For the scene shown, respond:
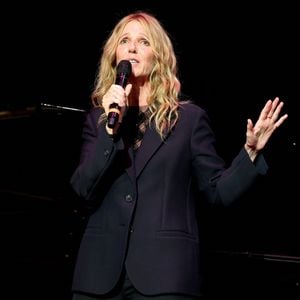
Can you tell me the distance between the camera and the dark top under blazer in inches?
51.6

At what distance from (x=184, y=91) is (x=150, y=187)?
1669mm

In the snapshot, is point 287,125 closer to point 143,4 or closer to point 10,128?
point 143,4

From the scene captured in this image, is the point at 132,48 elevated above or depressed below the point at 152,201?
above

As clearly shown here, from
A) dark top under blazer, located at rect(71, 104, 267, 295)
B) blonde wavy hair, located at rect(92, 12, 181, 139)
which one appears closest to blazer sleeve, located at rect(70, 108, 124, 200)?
dark top under blazer, located at rect(71, 104, 267, 295)

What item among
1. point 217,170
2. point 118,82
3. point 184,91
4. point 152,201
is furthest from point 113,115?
point 184,91

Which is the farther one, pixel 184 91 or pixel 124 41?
pixel 184 91

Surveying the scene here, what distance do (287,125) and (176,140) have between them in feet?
4.72

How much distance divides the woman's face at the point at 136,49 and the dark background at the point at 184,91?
1.02 meters

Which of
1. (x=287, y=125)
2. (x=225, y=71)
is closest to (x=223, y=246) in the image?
(x=287, y=125)

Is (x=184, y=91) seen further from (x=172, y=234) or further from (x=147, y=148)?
(x=172, y=234)

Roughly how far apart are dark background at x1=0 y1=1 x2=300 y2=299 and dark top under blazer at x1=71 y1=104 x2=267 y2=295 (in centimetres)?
114

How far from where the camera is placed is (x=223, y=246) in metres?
2.70

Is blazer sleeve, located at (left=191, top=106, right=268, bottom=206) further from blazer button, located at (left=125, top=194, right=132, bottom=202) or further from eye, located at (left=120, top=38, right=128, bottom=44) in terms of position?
eye, located at (left=120, top=38, right=128, bottom=44)

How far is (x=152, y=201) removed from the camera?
138 centimetres
